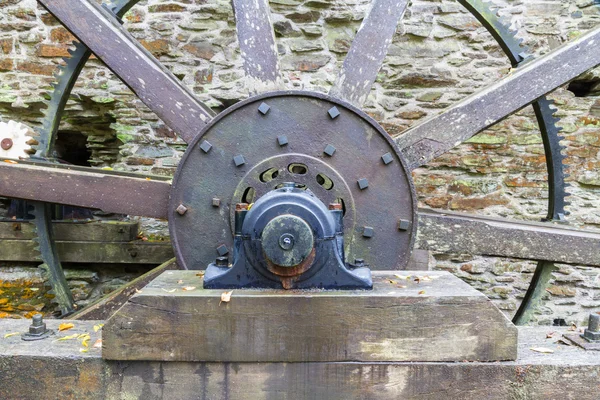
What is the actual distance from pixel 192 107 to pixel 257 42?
425 mm

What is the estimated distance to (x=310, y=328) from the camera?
1.43 metres

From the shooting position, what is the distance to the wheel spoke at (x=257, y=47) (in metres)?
2.26

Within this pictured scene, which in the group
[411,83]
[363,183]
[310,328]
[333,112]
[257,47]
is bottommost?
[310,328]

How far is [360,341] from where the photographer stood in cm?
143

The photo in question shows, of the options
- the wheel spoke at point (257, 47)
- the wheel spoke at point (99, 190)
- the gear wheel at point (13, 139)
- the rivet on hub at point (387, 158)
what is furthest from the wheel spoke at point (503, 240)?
the gear wheel at point (13, 139)

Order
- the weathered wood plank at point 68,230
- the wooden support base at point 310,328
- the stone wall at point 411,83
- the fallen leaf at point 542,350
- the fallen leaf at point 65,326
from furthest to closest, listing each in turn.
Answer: the stone wall at point 411,83 < the weathered wood plank at point 68,230 < the fallen leaf at point 65,326 < the fallen leaf at point 542,350 < the wooden support base at point 310,328

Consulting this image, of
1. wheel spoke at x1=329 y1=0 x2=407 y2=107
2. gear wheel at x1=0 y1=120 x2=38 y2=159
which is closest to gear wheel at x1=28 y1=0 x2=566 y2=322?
gear wheel at x1=0 y1=120 x2=38 y2=159

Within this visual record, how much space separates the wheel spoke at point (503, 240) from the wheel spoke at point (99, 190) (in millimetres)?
1243

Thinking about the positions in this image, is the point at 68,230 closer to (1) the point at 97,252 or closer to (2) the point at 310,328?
(1) the point at 97,252

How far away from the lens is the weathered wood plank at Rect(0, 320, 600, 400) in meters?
1.43

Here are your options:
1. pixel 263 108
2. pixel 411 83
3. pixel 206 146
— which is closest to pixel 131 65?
pixel 206 146

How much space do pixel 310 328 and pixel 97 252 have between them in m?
2.38

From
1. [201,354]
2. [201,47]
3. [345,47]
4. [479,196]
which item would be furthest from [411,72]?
[201,354]

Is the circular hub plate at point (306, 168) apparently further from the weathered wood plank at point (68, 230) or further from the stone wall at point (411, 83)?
the stone wall at point (411, 83)
